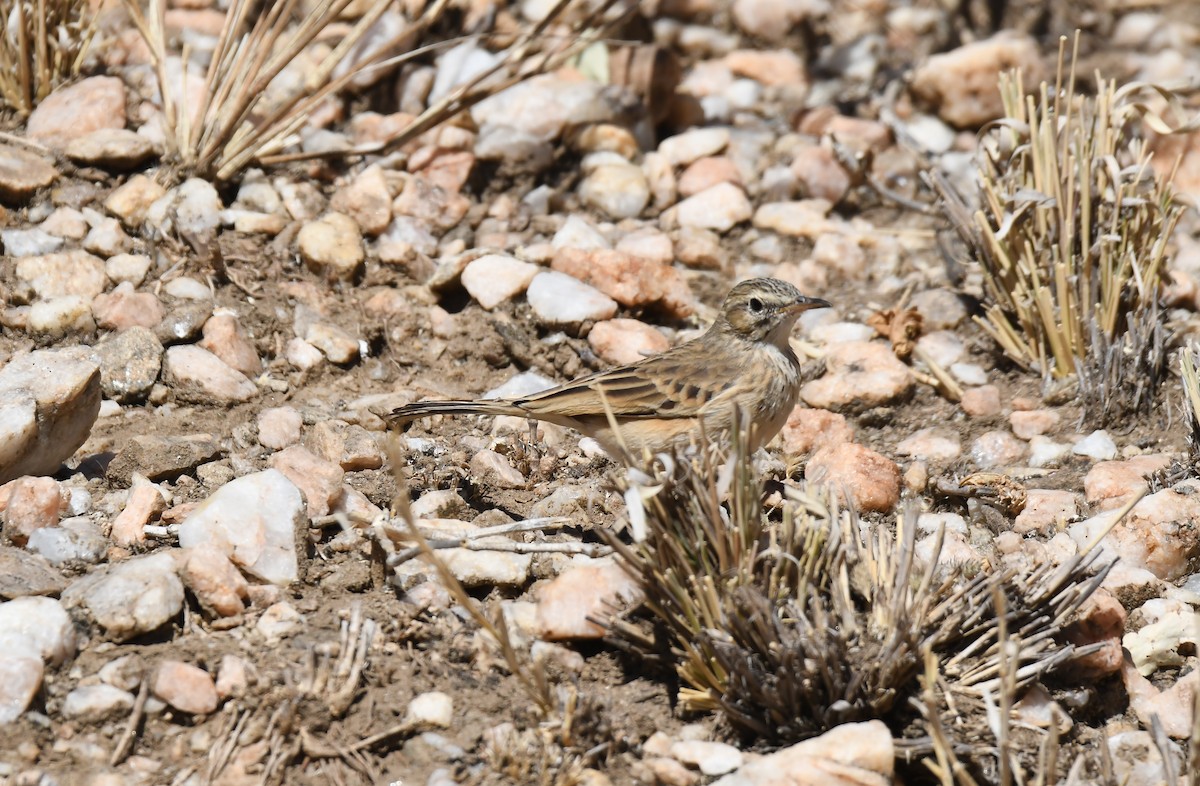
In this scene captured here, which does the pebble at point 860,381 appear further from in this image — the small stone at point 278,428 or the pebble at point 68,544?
the pebble at point 68,544

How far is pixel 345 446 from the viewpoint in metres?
5.48

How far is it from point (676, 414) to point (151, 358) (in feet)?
7.73

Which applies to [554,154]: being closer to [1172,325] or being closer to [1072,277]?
[1072,277]

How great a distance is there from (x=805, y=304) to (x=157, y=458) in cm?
291

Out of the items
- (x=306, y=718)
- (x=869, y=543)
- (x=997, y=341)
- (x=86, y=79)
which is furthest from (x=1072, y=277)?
(x=86, y=79)

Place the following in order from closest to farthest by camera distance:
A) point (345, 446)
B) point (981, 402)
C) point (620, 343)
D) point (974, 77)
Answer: point (345, 446)
point (981, 402)
point (620, 343)
point (974, 77)

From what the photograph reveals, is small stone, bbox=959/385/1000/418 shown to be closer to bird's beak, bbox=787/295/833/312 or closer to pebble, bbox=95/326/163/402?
bird's beak, bbox=787/295/833/312

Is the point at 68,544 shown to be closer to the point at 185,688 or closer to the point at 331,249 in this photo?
the point at 185,688

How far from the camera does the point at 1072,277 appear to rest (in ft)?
20.5

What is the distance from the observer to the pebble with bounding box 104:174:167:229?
654 centimetres

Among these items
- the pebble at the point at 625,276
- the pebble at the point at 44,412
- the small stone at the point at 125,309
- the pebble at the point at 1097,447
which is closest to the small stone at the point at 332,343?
the small stone at the point at 125,309

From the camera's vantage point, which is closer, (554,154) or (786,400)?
(786,400)

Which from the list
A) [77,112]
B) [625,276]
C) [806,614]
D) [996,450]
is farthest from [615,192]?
[806,614]

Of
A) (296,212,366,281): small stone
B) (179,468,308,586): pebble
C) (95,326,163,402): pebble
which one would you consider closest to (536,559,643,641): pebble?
(179,468,308,586): pebble
